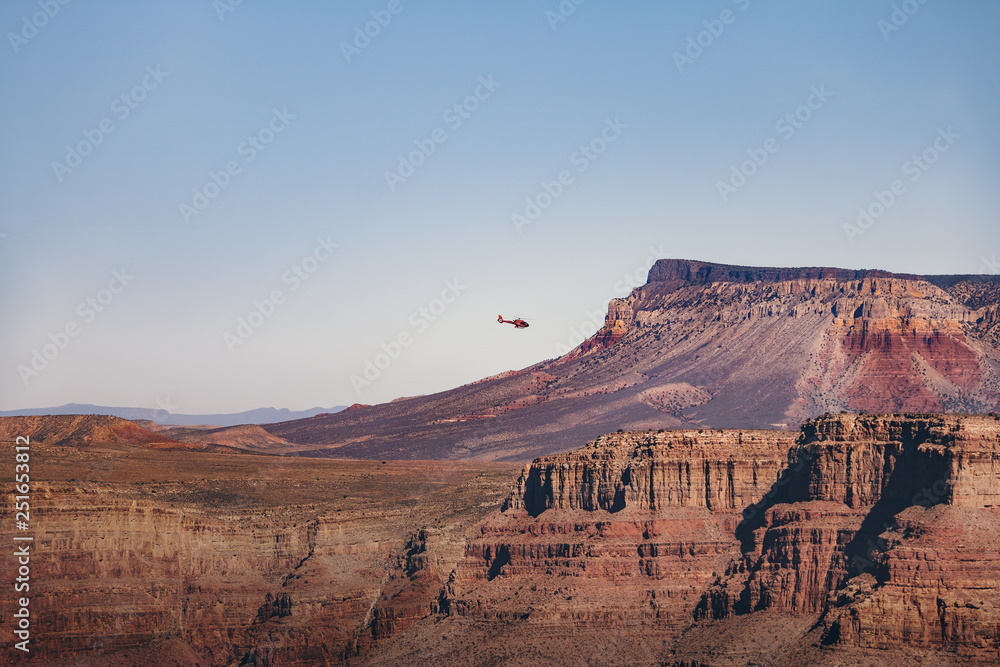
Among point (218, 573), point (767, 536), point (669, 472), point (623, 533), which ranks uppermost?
point (669, 472)

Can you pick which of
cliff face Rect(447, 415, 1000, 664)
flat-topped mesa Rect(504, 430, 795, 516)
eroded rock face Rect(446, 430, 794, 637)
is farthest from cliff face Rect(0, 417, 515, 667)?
flat-topped mesa Rect(504, 430, 795, 516)

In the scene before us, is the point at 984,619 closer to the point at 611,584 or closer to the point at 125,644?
the point at 611,584

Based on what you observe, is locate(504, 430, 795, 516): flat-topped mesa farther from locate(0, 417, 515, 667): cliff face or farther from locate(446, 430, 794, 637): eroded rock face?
locate(0, 417, 515, 667): cliff face

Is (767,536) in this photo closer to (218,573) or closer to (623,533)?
(623,533)

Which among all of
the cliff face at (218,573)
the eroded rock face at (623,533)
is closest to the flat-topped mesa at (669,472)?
the eroded rock face at (623,533)

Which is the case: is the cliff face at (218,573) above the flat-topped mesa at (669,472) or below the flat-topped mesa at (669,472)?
below

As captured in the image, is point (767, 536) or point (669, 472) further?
point (669, 472)

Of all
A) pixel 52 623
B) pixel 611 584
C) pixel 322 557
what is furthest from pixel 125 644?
pixel 611 584

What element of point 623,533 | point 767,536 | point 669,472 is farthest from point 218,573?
point 767,536

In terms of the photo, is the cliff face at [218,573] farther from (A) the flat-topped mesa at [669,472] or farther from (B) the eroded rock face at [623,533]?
(A) the flat-topped mesa at [669,472]
